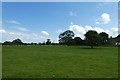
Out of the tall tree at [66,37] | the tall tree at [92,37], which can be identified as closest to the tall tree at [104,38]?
the tall tree at [92,37]

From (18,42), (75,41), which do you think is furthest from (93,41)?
(18,42)

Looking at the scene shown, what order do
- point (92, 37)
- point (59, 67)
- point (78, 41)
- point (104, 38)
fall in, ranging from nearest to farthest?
point (59, 67) < point (92, 37) < point (104, 38) < point (78, 41)

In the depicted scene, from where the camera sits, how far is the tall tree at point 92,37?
100188mm

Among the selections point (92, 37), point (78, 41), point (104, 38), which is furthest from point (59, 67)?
point (78, 41)

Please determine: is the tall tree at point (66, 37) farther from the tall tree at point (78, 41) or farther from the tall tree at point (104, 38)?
the tall tree at point (104, 38)

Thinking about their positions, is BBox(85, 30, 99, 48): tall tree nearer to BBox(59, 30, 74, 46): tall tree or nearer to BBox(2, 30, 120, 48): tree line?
BBox(2, 30, 120, 48): tree line

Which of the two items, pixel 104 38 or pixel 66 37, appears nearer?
pixel 104 38

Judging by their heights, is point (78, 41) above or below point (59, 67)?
above

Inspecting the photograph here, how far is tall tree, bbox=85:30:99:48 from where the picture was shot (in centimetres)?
10019

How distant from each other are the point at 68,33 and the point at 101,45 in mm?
38846

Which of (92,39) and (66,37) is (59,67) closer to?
(92,39)

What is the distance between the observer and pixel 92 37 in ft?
327

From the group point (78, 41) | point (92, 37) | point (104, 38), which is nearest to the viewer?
point (92, 37)

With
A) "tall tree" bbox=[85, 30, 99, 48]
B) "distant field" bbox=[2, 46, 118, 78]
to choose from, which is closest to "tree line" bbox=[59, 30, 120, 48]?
"tall tree" bbox=[85, 30, 99, 48]
